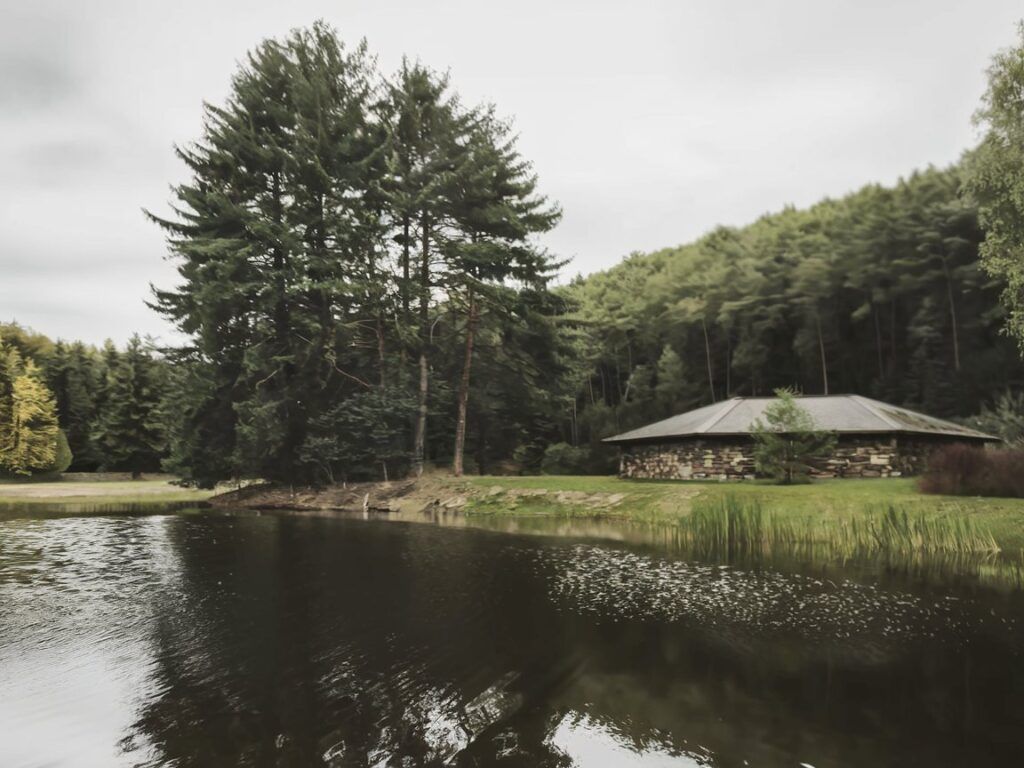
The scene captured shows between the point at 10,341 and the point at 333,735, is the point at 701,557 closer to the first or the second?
the point at 333,735

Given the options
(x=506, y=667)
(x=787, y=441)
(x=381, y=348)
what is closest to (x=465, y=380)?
(x=381, y=348)

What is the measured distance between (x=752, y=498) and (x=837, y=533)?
212 inches

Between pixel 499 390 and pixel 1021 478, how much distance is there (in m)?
29.7

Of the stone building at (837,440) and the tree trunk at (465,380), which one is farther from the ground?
the tree trunk at (465,380)

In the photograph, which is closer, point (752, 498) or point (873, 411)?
point (752, 498)

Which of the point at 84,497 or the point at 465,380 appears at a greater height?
the point at 465,380

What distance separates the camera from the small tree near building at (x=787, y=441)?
23.4 metres

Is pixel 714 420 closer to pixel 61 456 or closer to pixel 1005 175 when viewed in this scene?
pixel 1005 175

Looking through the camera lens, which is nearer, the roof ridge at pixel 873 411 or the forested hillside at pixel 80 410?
the roof ridge at pixel 873 411

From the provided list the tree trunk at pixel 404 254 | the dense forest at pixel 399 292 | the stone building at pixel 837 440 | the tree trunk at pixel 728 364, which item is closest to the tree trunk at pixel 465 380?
the dense forest at pixel 399 292

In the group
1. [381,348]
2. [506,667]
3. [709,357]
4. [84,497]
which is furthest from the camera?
[709,357]

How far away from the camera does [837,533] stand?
1464cm

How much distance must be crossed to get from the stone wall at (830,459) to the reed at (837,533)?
33.7ft

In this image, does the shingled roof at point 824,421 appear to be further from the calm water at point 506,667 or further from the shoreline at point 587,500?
the calm water at point 506,667
